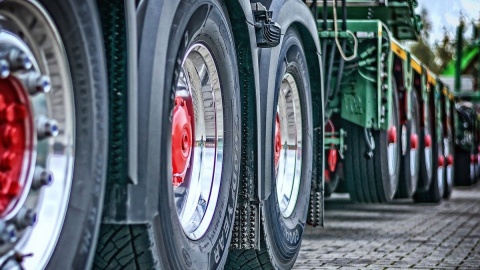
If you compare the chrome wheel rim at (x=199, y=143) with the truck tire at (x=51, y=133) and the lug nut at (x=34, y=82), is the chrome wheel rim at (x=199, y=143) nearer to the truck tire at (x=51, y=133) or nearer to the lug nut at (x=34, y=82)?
the truck tire at (x=51, y=133)

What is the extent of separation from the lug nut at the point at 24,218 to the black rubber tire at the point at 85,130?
0.58ft

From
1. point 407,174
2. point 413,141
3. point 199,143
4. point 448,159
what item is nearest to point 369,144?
point 407,174

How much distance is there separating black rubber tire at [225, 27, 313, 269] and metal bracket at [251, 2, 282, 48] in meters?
0.35

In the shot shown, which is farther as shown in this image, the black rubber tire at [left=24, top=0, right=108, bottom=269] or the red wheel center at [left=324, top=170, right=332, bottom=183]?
the red wheel center at [left=324, top=170, right=332, bottom=183]

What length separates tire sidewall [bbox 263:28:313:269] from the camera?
4.65 meters

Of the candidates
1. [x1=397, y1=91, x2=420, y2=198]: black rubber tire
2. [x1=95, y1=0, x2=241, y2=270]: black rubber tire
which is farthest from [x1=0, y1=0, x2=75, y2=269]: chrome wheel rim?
[x1=397, y1=91, x2=420, y2=198]: black rubber tire

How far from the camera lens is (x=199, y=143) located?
3.83 metres

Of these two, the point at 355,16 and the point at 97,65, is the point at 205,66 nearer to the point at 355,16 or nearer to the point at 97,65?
the point at 97,65

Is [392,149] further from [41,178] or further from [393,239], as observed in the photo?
[41,178]

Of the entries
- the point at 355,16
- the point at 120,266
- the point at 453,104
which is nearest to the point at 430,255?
the point at 355,16

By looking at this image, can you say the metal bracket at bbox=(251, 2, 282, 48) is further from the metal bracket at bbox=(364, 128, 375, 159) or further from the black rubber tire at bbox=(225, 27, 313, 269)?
the metal bracket at bbox=(364, 128, 375, 159)

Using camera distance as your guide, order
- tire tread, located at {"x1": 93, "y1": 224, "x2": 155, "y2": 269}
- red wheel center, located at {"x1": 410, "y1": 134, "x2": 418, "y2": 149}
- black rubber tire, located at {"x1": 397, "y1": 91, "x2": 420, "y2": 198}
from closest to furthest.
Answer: tire tread, located at {"x1": 93, "y1": 224, "x2": 155, "y2": 269}, black rubber tire, located at {"x1": 397, "y1": 91, "x2": 420, "y2": 198}, red wheel center, located at {"x1": 410, "y1": 134, "x2": 418, "y2": 149}

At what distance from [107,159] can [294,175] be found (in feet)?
8.30

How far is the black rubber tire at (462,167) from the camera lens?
1805 cm
